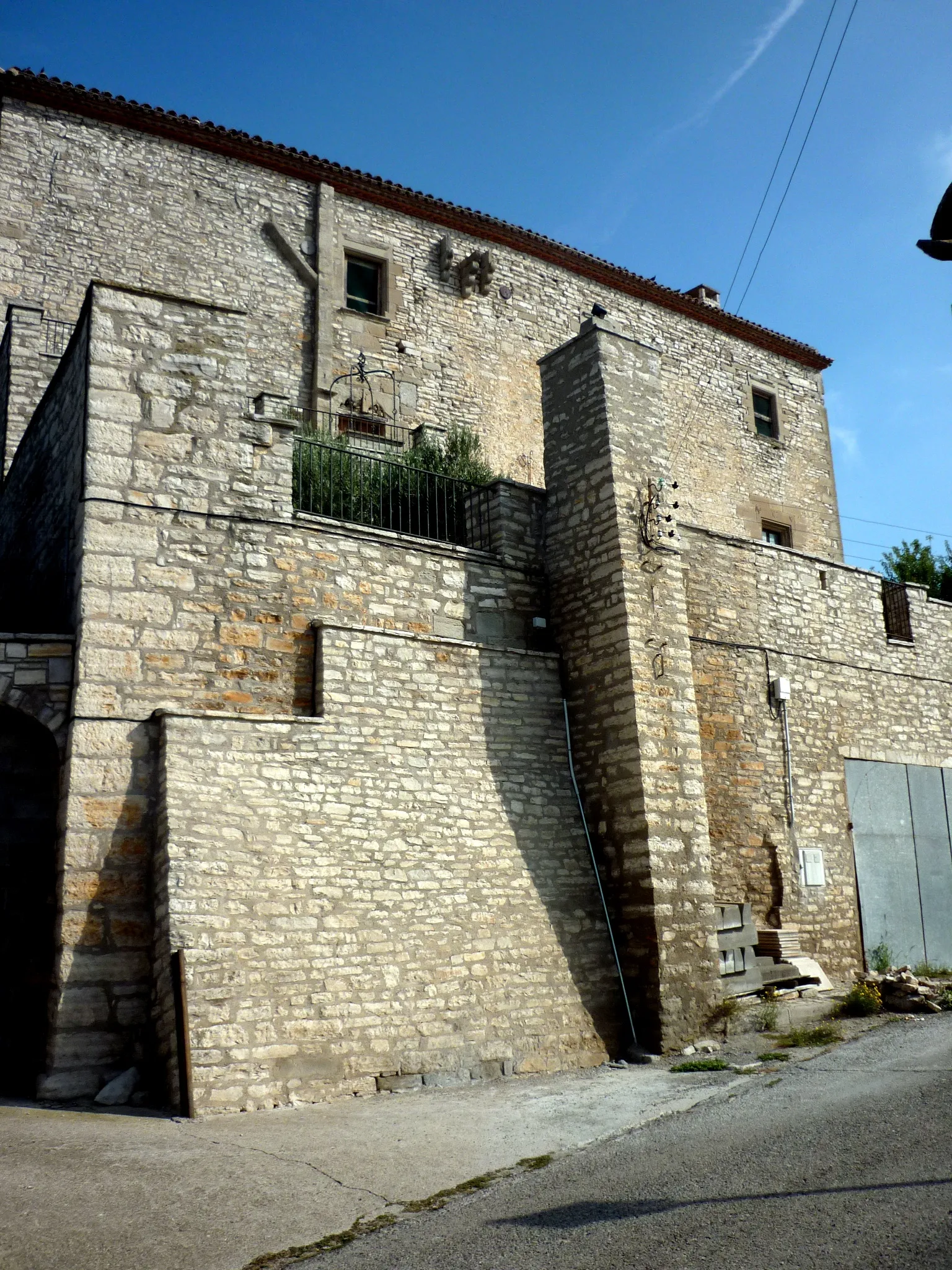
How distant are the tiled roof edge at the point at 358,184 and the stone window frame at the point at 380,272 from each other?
91 centimetres

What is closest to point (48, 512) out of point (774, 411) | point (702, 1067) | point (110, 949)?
point (110, 949)

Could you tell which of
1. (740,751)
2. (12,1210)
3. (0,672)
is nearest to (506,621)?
(740,751)

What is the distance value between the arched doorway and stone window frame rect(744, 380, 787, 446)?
16.6m

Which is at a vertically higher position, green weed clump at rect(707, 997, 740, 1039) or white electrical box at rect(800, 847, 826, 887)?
white electrical box at rect(800, 847, 826, 887)

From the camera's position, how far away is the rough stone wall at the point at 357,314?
577 inches

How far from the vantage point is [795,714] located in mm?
12094

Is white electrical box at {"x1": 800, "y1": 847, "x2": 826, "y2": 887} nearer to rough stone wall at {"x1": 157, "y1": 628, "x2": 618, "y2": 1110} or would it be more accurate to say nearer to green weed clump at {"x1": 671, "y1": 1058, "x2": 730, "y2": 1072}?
rough stone wall at {"x1": 157, "y1": 628, "x2": 618, "y2": 1110}

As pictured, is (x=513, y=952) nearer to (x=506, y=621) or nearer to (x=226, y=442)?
(x=506, y=621)

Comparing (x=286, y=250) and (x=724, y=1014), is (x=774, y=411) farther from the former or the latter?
(x=724, y=1014)

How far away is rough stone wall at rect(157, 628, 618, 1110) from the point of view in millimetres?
7184

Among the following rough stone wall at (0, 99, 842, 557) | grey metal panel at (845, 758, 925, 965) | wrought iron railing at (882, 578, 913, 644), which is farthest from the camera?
rough stone wall at (0, 99, 842, 557)

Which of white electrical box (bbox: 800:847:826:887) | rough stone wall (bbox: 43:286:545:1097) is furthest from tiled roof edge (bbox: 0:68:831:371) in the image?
white electrical box (bbox: 800:847:826:887)

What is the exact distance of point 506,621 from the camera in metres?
10.4

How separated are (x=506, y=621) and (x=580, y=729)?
1294 mm
